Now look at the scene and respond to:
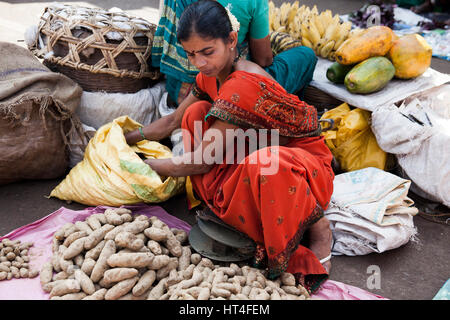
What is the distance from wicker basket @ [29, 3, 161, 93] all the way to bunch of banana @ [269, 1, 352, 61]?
1.29 metres

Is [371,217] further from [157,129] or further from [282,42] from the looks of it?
[282,42]

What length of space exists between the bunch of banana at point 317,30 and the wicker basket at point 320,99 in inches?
18.2

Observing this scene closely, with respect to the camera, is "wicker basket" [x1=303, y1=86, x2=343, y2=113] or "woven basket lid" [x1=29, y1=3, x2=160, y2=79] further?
"wicker basket" [x1=303, y1=86, x2=343, y2=113]

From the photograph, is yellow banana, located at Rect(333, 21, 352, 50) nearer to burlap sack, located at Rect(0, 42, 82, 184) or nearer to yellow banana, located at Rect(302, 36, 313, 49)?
yellow banana, located at Rect(302, 36, 313, 49)

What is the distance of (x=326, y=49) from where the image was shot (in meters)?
3.44

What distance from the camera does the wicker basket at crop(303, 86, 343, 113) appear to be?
10.4 feet

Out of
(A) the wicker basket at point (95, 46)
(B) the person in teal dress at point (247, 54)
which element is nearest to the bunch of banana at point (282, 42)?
(B) the person in teal dress at point (247, 54)

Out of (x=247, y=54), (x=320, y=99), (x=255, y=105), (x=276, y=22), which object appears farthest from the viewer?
(x=276, y=22)

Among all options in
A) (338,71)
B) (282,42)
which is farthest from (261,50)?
(338,71)

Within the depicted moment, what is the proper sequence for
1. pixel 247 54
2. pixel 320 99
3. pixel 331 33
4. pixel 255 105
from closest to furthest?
pixel 255 105, pixel 247 54, pixel 320 99, pixel 331 33

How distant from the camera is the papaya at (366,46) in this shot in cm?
294

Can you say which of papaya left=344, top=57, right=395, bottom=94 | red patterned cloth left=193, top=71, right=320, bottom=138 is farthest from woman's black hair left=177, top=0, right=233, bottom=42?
papaya left=344, top=57, right=395, bottom=94

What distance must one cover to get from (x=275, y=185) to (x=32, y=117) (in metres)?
1.63

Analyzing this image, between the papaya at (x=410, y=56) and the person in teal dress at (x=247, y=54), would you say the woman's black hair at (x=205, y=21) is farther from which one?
the papaya at (x=410, y=56)
